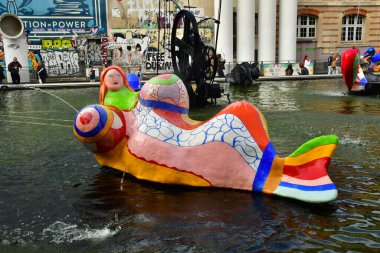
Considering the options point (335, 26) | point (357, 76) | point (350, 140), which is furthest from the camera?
point (335, 26)

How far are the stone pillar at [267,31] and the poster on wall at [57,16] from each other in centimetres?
1322

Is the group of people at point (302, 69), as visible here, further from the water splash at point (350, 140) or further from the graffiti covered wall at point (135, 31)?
the water splash at point (350, 140)

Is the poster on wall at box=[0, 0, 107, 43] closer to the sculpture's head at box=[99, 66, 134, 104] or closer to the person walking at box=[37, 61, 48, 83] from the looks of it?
the person walking at box=[37, 61, 48, 83]

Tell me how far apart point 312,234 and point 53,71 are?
31.9 meters

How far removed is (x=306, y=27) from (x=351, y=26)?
4283 mm

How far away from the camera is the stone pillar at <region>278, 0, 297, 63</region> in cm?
3438

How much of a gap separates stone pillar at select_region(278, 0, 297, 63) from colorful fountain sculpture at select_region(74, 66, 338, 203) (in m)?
30.7

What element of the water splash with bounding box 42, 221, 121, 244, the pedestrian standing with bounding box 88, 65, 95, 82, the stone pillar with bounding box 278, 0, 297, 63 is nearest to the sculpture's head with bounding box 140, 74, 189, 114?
the water splash with bounding box 42, 221, 121, 244

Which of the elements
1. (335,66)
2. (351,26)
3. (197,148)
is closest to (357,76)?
(197,148)

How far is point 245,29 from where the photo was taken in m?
34.0

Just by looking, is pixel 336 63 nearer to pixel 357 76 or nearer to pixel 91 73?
pixel 357 76

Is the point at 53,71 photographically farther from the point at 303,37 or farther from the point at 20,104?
the point at 303,37

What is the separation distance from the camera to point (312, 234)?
13.4ft

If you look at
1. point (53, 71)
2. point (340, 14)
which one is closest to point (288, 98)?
point (53, 71)
